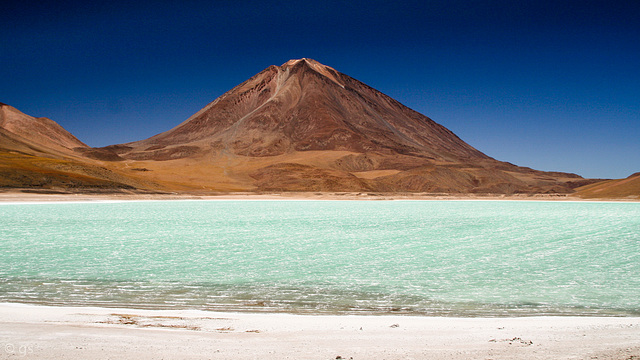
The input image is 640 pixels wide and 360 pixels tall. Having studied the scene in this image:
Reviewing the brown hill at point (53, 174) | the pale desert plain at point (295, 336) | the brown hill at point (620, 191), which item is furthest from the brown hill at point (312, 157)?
the pale desert plain at point (295, 336)

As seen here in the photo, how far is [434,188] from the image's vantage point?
321 ft

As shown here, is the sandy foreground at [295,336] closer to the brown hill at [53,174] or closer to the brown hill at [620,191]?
the brown hill at [53,174]

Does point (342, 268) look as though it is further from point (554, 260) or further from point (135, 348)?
point (135, 348)

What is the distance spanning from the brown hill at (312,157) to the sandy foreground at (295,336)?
82.9 meters

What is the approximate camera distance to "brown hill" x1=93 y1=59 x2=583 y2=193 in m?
102

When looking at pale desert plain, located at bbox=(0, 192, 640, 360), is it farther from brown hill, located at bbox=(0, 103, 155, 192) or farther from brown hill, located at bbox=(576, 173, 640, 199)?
brown hill, located at bbox=(576, 173, 640, 199)

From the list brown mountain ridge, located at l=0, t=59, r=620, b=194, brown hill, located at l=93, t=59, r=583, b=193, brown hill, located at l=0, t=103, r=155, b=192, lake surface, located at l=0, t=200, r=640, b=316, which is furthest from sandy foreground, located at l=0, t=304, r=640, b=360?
brown hill, located at l=93, t=59, r=583, b=193

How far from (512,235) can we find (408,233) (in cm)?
515

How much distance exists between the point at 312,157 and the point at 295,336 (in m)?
130

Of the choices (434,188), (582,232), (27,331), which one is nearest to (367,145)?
(434,188)

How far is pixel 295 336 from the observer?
690cm

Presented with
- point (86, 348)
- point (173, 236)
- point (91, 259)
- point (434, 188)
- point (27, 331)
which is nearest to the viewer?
point (86, 348)

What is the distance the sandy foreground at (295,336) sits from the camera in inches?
231

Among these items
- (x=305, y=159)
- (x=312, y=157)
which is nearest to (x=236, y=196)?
(x=305, y=159)
